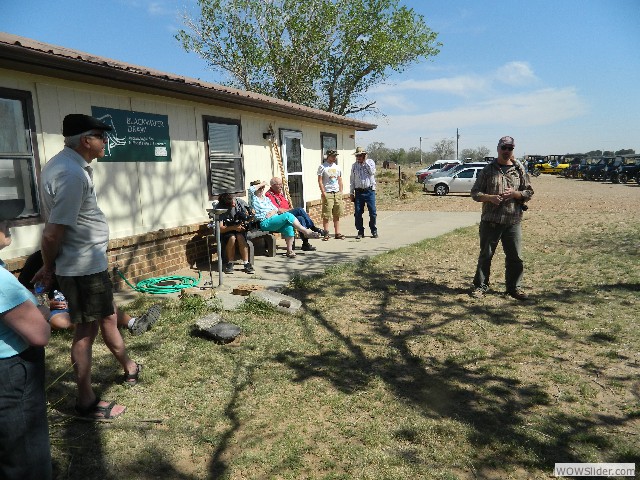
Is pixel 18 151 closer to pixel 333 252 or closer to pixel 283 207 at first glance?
pixel 283 207

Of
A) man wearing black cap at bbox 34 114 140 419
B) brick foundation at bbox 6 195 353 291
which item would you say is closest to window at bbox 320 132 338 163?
brick foundation at bbox 6 195 353 291

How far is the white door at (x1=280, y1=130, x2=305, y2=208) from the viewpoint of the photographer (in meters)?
10.4

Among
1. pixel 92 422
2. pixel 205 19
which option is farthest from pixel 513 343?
pixel 205 19

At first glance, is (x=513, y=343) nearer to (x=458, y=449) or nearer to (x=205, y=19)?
(x=458, y=449)

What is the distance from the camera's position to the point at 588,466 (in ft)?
8.73

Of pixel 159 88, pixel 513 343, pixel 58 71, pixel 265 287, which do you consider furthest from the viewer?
pixel 159 88

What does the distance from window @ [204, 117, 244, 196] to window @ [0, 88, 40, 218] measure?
2998 millimetres

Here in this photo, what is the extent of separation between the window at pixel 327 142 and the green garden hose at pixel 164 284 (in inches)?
269

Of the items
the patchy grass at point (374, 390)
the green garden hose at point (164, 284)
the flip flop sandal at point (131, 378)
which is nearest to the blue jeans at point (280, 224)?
the green garden hose at point (164, 284)

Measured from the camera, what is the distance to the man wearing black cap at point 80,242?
2.71 metres

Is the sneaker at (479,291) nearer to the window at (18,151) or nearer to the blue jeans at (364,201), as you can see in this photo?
the blue jeans at (364,201)

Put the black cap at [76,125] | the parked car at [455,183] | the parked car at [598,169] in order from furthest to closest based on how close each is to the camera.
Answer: the parked car at [598,169]
the parked car at [455,183]
the black cap at [76,125]

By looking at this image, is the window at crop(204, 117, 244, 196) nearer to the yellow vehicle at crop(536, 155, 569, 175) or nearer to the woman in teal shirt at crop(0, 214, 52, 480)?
the woman in teal shirt at crop(0, 214, 52, 480)

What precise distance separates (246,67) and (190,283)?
896 inches
